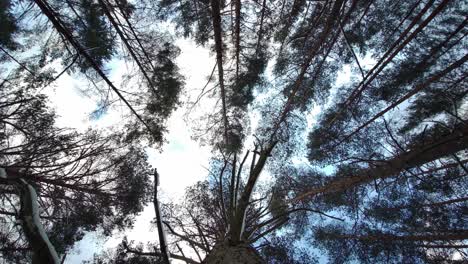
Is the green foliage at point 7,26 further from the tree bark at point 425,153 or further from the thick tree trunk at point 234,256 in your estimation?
the tree bark at point 425,153

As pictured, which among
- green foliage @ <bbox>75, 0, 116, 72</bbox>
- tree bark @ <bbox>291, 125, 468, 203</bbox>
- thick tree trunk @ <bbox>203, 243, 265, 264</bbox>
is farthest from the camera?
green foliage @ <bbox>75, 0, 116, 72</bbox>

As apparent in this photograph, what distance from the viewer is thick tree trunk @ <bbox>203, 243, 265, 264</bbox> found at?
8.19 feet

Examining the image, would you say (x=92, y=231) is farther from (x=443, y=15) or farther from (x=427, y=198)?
(x=443, y=15)

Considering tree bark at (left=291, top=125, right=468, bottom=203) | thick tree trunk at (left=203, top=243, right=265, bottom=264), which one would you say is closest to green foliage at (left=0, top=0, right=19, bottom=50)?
thick tree trunk at (left=203, top=243, right=265, bottom=264)

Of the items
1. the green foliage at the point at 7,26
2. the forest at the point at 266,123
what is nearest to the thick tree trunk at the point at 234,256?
the forest at the point at 266,123

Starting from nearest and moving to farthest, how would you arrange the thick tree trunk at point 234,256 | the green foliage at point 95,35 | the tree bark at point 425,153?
1. the thick tree trunk at point 234,256
2. the tree bark at point 425,153
3. the green foliage at point 95,35

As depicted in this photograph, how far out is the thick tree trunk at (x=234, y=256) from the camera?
2.49 metres

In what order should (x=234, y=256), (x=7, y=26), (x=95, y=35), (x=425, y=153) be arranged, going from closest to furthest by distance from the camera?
(x=234, y=256) < (x=425, y=153) < (x=95, y=35) < (x=7, y=26)

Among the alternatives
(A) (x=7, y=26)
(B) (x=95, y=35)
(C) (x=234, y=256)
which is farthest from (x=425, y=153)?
(A) (x=7, y=26)

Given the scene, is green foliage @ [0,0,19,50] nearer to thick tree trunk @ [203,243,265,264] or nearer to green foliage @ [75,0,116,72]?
green foliage @ [75,0,116,72]

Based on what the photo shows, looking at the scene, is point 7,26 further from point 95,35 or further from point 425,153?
point 425,153

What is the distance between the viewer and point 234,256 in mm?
2580

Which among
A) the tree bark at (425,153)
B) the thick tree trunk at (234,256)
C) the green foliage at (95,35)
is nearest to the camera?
the thick tree trunk at (234,256)

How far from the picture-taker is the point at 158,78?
8.12 metres
